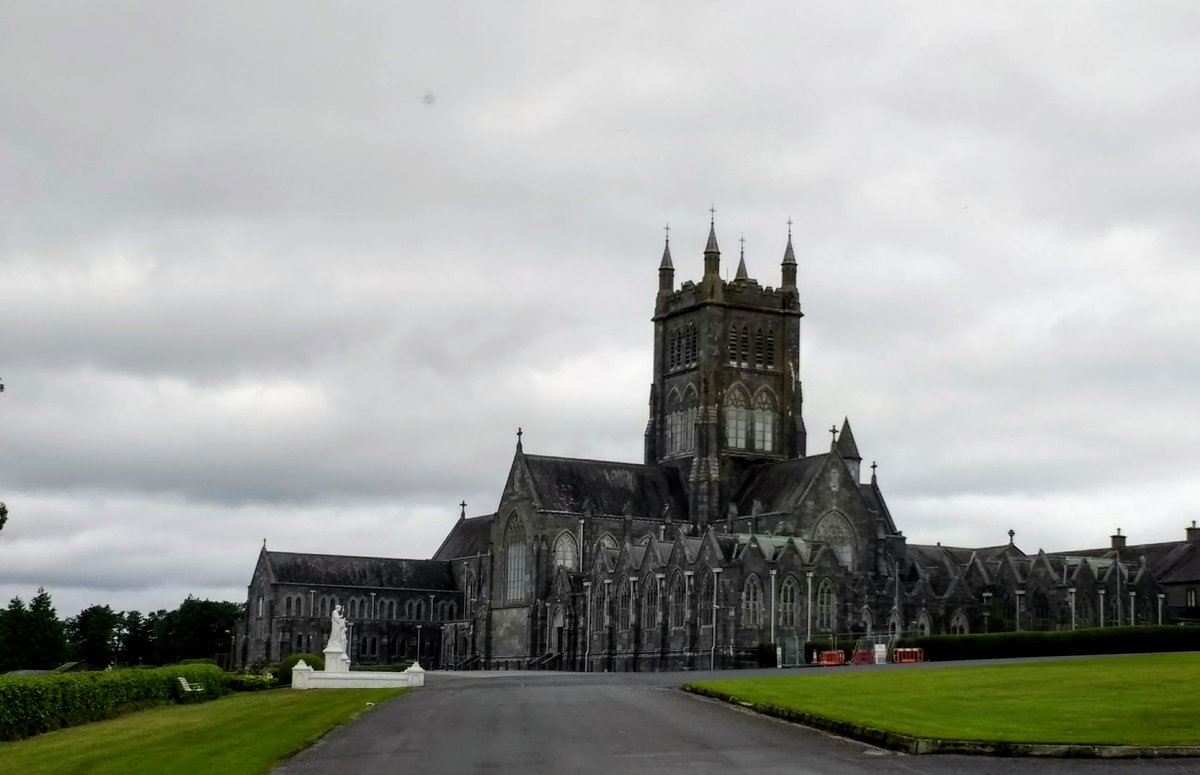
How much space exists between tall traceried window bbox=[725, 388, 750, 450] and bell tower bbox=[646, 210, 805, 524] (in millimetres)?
72

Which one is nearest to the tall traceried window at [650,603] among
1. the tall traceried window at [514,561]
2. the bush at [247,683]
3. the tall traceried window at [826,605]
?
the tall traceried window at [826,605]

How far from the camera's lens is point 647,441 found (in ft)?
415

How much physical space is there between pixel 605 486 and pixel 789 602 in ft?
85.1

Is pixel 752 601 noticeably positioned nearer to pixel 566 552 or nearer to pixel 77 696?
pixel 566 552

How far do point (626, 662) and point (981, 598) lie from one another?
22.6 m

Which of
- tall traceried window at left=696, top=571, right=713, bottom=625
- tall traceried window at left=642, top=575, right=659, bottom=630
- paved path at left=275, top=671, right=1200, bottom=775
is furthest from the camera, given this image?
tall traceried window at left=642, top=575, right=659, bottom=630

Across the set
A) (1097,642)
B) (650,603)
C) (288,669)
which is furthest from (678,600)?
(1097,642)

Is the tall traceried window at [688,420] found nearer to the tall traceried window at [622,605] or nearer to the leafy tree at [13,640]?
the tall traceried window at [622,605]

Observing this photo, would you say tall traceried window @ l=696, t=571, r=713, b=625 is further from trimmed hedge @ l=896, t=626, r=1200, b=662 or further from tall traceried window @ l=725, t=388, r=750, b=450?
trimmed hedge @ l=896, t=626, r=1200, b=662

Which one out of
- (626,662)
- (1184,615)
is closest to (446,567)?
(626,662)

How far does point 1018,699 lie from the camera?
42344 millimetres

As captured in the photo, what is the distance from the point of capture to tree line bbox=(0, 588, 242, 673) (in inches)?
5586

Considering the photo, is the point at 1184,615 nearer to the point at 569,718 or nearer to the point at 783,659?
the point at 783,659

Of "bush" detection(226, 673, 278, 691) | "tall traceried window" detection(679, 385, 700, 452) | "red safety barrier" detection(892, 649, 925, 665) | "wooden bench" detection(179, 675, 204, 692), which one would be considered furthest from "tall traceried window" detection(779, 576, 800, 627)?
"wooden bench" detection(179, 675, 204, 692)
